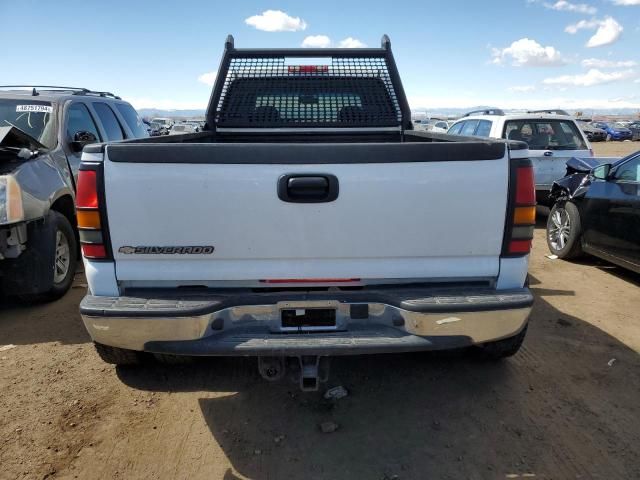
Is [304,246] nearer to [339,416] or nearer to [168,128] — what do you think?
[339,416]

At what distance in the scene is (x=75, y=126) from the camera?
18.6 feet

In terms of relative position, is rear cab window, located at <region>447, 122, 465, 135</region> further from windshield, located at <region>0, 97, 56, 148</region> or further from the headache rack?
windshield, located at <region>0, 97, 56, 148</region>

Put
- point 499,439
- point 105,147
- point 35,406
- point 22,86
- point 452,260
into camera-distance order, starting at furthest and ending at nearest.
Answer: point 22,86, point 35,406, point 499,439, point 452,260, point 105,147

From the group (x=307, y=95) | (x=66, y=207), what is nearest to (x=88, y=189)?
(x=307, y=95)

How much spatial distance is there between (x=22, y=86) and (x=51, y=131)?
166 cm

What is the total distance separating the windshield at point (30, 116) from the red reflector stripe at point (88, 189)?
3544mm

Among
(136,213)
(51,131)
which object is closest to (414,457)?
(136,213)

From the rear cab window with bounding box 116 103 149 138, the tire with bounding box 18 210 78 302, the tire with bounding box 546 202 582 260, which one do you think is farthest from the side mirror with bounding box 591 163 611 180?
the rear cab window with bounding box 116 103 149 138

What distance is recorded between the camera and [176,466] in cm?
246

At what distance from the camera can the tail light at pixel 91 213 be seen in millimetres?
2305

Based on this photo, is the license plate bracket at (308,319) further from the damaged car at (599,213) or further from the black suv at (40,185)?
the damaged car at (599,213)

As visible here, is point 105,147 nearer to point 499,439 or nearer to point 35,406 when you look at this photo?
point 35,406

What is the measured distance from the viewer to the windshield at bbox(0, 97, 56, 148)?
17.5ft

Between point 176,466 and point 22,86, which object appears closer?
point 176,466
